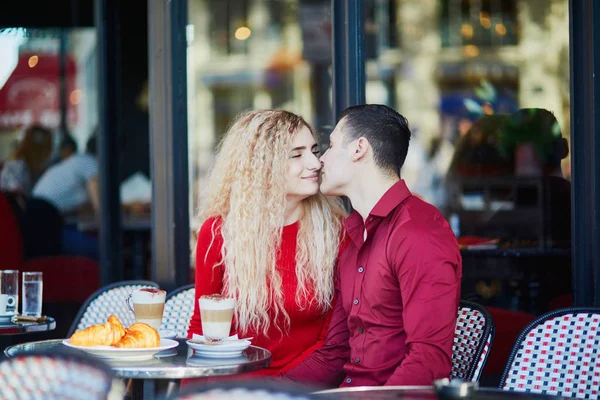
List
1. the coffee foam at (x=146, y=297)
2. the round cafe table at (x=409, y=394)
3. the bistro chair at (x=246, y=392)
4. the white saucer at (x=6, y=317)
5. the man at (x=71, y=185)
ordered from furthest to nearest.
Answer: the man at (x=71, y=185) → the white saucer at (x=6, y=317) → the coffee foam at (x=146, y=297) → the round cafe table at (x=409, y=394) → the bistro chair at (x=246, y=392)

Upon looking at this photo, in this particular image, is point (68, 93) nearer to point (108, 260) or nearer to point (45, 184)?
point (45, 184)

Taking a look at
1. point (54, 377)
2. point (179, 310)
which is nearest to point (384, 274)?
point (54, 377)

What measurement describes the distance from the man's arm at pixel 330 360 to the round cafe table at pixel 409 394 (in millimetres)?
660

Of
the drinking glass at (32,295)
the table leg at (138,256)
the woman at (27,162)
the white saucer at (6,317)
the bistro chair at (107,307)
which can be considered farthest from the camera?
the woman at (27,162)

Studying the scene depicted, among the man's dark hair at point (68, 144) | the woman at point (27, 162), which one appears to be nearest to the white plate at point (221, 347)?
the woman at point (27, 162)

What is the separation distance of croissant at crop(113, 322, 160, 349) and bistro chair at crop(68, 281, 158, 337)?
3.32 ft

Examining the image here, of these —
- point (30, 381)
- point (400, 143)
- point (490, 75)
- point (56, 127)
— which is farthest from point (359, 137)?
point (490, 75)

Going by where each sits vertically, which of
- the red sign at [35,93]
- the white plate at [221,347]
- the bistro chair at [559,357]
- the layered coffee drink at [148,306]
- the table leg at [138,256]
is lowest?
the table leg at [138,256]

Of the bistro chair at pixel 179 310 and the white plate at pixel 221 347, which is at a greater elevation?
the white plate at pixel 221 347

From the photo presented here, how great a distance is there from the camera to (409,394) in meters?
1.89

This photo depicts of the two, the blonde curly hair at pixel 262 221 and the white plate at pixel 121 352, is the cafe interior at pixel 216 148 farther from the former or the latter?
the blonde curly hair at pixel 262 221

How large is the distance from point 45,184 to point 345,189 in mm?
4280

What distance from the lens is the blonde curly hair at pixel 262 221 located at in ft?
9.00

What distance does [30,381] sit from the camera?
1.63 m
